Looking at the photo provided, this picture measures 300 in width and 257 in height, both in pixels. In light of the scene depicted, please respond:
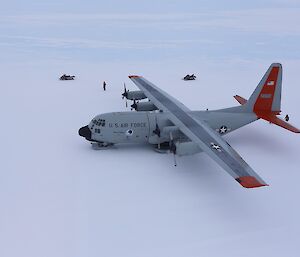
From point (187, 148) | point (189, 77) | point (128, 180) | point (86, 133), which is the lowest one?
point (128, 180)

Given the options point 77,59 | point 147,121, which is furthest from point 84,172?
point 77,59

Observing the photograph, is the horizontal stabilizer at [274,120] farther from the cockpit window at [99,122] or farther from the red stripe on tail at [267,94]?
the cockpit window at [99,122]

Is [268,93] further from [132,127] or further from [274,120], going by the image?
[132,127]

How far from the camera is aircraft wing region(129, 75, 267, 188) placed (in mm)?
21234

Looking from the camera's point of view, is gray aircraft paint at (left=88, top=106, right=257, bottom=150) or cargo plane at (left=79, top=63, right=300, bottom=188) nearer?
→ cargo plane at (left=79, top=63, right=300, bottom=188)

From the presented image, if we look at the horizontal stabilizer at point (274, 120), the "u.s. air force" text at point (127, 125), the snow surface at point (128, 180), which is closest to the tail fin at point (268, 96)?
the horizontal stabilizer at point (274, 120)

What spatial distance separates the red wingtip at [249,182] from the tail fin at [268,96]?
12.2 meters

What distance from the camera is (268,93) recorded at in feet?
105

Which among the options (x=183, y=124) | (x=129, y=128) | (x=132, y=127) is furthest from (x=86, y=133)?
(x=183, y=124)

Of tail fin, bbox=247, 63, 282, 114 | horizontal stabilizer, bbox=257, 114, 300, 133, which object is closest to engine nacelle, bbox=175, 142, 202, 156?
horizontal stabilizer, bbox=257, 114, 300, 133

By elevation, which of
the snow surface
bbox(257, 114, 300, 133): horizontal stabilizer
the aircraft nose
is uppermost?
bbox(257, 114, 300, 133): horizontal stabilizer

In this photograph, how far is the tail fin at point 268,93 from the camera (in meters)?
31.9

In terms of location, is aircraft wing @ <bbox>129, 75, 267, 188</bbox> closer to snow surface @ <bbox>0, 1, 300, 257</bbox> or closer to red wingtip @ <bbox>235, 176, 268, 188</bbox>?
red wingtip @ <bbox>235, 176, 268, 188</bbox>

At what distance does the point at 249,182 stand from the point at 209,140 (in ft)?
20.7
